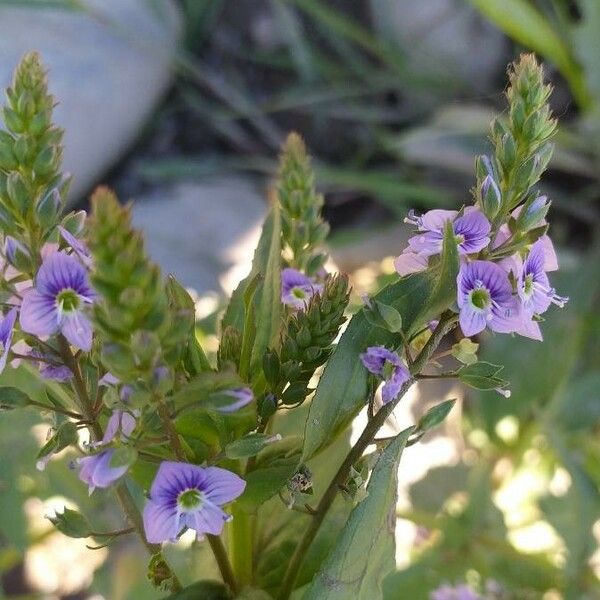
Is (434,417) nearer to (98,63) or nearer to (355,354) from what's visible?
(355,354)

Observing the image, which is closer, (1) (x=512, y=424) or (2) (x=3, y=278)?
(2) (x=3, y=278)

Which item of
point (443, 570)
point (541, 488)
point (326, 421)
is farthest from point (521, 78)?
point (541, 488)

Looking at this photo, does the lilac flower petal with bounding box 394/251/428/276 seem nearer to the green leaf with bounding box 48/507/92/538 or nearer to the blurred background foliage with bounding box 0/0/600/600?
the green leaf with bounding box 48/507/92/538

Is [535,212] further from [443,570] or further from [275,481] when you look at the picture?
[443,570]

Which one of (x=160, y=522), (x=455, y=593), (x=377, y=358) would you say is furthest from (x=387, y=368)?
(x=455, y=593)

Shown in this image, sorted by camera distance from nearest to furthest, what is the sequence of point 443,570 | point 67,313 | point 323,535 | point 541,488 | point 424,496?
point 67,313
point 323,535
point 443,570
point 424,496
point 541,488

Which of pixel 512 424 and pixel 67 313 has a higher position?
pixel 512 424

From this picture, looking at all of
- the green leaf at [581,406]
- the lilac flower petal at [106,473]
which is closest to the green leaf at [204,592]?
the lilac flower petal at [106,473]
